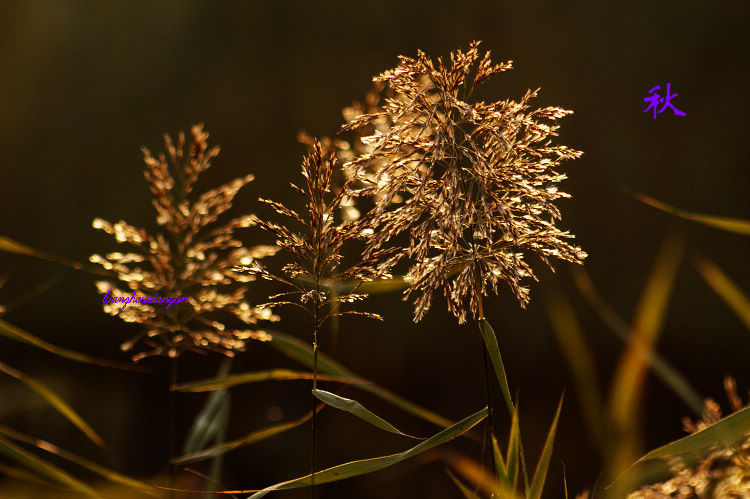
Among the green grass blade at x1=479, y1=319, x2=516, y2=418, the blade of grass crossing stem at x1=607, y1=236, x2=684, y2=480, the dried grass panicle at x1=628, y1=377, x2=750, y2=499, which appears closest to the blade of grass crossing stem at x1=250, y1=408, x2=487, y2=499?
the green grass blade at x1=479, y1=319, x2=516, y2=418

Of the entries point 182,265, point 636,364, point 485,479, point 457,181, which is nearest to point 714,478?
point 636,364

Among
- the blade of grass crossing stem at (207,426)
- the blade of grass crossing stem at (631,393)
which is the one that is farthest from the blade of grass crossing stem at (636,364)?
the blade of grass crossing stem at (207,426)

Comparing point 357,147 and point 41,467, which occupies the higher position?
point 357,147

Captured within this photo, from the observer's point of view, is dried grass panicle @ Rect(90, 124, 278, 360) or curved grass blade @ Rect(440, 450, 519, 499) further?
dried grass panicle @ Rect(90, 124, 278, 360)

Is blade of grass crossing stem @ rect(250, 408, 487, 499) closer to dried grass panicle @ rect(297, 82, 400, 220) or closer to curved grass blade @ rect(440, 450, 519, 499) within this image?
curved grass blade @ rect(440, 450, 519, 499)

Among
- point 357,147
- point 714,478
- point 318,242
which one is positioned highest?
point 357,147

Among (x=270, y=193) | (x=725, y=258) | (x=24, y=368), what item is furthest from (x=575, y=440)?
(x=24, y=368)

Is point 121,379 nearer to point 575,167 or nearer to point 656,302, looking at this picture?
point 575,167

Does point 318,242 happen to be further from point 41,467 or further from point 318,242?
point 41,467
